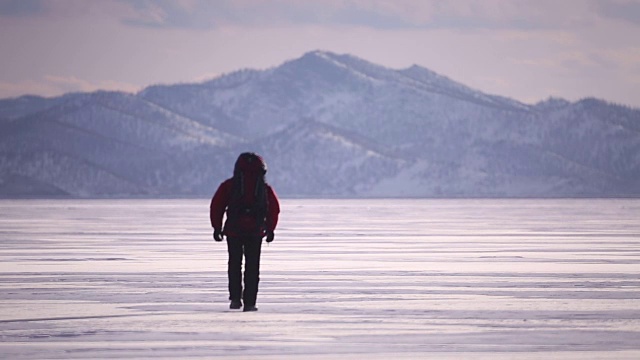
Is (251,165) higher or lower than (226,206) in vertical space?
higher

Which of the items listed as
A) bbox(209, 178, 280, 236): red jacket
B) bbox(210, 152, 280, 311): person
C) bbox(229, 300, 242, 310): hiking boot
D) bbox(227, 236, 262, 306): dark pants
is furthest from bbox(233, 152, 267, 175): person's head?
bbox(229, 300, 242, 310): hiking boot

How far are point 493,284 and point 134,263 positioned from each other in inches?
331

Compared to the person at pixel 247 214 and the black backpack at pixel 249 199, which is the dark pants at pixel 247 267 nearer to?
the person at pixel 247 214

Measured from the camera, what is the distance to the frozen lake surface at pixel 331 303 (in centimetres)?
1311

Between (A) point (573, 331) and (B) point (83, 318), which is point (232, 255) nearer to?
(B) point (83, 318)

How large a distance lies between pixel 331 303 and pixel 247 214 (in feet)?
5.69

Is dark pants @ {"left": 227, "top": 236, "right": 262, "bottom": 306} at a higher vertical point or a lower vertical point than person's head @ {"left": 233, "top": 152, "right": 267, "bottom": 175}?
lower

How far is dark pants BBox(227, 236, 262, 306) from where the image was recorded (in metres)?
17.1

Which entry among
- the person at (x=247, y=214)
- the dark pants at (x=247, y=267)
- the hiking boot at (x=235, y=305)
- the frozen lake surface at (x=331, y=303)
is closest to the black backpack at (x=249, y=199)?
the person at (x=247, y=214)

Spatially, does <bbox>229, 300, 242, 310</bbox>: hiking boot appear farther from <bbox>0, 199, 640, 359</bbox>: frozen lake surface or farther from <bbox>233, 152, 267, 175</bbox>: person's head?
<bbox>233, 152, 267, 175</bbox>: person's head

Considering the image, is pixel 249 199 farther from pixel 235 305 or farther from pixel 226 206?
pixel 235 305

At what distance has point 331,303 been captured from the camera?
17.8 meters

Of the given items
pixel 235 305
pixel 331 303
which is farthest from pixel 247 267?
pixel 331 303

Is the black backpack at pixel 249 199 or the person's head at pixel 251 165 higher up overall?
the person's head at pixel 251 165
